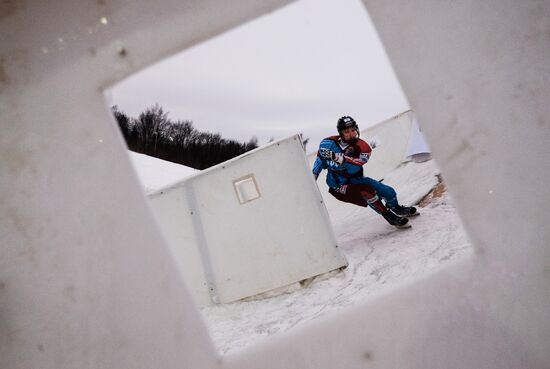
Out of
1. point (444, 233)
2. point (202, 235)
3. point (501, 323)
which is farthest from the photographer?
point (202, 235)

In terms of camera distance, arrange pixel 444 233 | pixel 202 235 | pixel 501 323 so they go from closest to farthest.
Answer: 1. pixel 501 323
2. pixel 444 233
3. pixel 202 235

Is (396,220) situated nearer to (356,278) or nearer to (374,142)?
(356,278)

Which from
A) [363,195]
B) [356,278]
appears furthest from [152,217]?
[363,195]

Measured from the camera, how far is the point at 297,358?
0.78 metres

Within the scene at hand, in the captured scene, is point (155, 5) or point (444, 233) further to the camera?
point (444, 233)

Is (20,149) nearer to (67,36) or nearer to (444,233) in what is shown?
(67,36)

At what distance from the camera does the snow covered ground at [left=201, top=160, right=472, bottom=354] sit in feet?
7.47

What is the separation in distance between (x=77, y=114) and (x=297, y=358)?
3.02 ft

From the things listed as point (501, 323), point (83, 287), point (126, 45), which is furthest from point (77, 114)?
point (501, 323)

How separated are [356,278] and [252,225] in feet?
3.59

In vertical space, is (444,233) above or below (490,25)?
below

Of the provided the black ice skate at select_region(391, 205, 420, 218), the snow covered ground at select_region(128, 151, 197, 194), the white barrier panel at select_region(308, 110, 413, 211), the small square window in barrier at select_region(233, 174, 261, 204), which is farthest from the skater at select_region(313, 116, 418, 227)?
the white barrier panel at select_region(308, 110, 413, 211)

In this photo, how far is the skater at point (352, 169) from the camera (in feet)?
10.2

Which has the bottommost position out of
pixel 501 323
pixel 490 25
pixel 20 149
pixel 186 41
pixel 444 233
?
pixel 444 233
